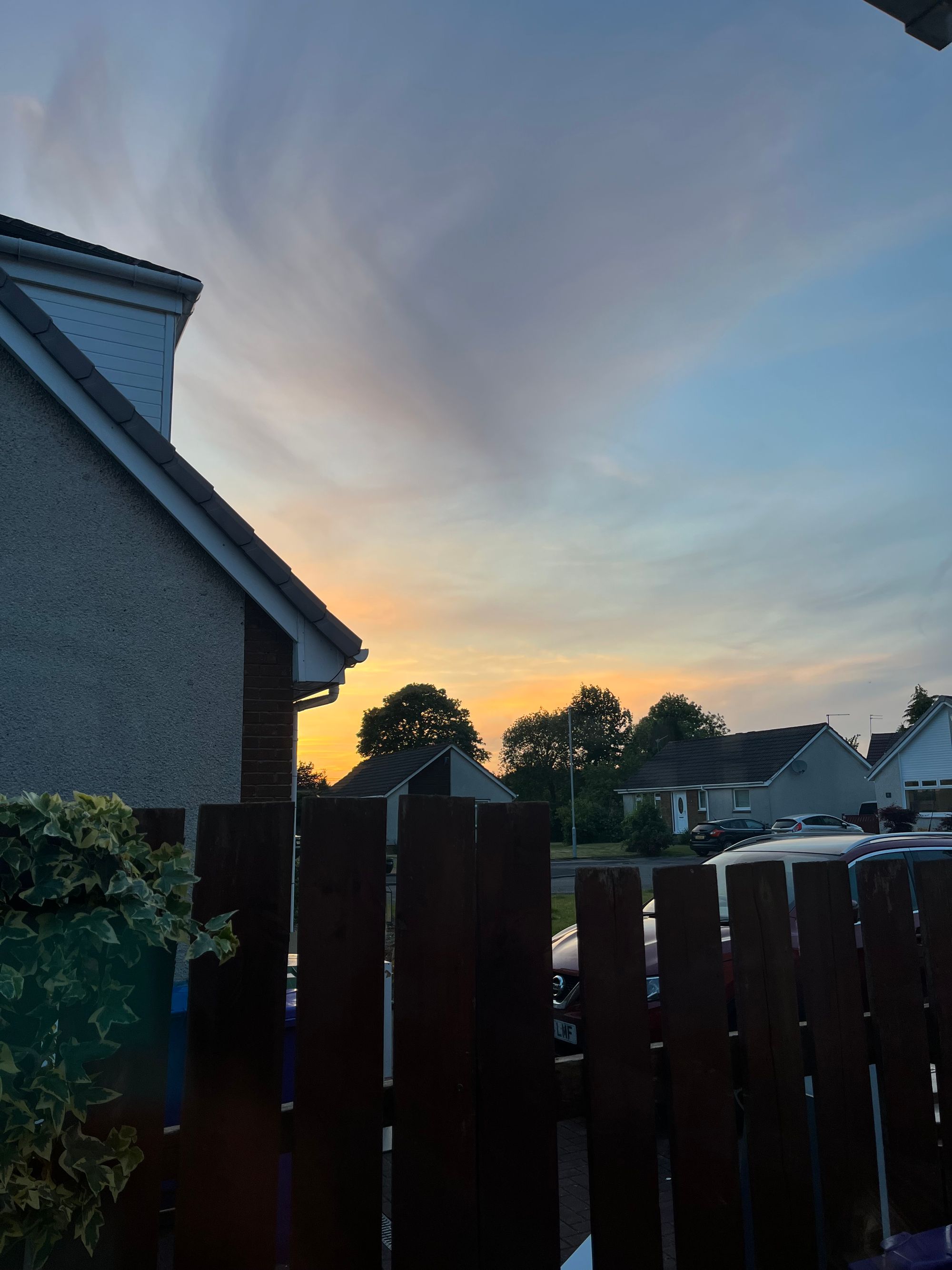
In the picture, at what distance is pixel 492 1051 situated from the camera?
203 cm

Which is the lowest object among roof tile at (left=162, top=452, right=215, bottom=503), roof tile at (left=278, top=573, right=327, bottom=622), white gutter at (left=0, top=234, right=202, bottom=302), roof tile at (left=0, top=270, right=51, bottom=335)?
roof tile at (left=278, top=573, right=327, bottom=622)

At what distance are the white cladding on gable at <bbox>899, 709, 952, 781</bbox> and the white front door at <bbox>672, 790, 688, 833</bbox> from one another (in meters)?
14.3

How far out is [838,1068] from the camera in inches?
98.1

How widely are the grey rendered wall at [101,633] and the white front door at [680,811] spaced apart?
2015 inches

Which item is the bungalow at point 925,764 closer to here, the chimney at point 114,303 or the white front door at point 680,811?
the white front door at point 680,811

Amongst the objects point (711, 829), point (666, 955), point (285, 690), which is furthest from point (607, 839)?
point (666, 955)

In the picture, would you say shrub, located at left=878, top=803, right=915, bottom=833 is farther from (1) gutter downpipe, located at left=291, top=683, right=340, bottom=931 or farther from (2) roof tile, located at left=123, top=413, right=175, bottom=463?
(2) roof tile, located at left=123, top=413, right=175, bottom=463

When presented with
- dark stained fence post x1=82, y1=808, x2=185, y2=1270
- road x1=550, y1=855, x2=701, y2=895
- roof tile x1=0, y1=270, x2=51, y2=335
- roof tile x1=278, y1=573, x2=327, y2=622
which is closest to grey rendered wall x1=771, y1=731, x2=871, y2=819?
road x1=550, y1=855, x2=701, y2=895

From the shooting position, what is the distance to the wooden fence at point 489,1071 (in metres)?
1.83

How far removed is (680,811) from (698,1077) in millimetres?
54479

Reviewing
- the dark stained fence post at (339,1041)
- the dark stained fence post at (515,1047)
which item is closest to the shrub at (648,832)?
the dark stained fence post at (515,1047)

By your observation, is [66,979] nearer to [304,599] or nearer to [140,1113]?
[140,1113]

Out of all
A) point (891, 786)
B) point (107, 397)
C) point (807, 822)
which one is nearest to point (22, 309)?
point (107, 397)

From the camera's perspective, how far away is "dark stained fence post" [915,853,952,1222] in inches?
104
